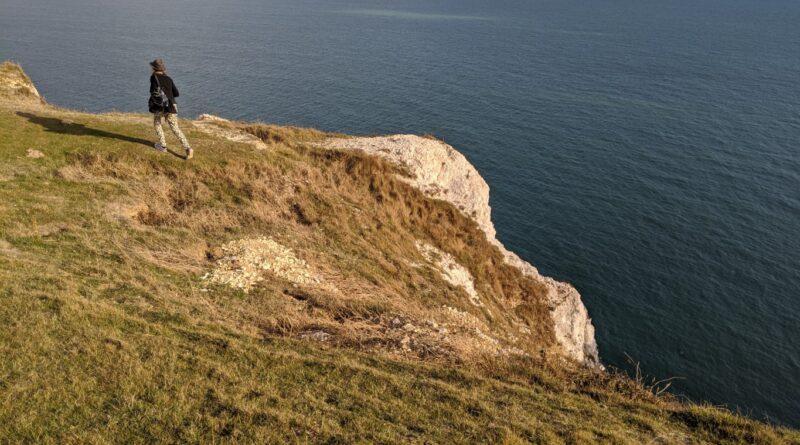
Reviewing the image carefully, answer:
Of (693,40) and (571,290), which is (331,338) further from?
(693,40)

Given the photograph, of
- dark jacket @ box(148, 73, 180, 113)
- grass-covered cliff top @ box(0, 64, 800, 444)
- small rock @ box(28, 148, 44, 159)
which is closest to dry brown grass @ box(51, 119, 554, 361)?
grass-covered cliff top @ box(0, 64, 800, 444)

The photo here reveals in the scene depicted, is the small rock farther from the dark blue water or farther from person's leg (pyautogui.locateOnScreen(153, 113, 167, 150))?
the dark blue water

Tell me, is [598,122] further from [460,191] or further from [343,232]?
[343,232]

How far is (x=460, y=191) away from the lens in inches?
1572

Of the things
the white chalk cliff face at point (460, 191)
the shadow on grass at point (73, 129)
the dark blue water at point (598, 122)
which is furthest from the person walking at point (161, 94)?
the dark blue water at point (598, 122)

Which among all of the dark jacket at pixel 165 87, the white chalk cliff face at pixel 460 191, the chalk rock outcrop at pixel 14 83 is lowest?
the white chalk cliff face at pixel 460 191

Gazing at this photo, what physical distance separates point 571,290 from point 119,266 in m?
35.3

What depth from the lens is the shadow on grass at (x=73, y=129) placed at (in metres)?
24.8

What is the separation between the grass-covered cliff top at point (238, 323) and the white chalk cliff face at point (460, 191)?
28.7 feet

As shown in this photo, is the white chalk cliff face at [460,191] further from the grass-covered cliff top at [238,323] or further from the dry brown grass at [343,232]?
the grass-covered cliff top at [238,323]

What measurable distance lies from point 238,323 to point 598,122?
295 ft

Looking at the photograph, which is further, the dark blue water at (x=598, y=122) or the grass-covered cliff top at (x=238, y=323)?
the dark blue water at (x=598, y=122)

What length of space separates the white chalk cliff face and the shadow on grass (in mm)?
13607

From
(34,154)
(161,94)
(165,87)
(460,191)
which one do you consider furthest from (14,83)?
(460,191)
